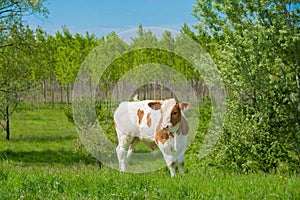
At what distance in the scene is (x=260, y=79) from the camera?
10.4 m

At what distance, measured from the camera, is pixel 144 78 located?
8695mm

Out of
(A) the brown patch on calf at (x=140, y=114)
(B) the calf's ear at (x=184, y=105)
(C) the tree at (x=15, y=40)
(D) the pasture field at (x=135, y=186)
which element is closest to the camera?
(D) the pasture field at (x=135, y=186)

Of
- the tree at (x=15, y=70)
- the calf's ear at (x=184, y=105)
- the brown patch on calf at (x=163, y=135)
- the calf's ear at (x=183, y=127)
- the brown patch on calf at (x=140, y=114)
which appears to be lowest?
the brown patch on calf at (x=163, y=135)

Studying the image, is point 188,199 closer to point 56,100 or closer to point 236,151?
point 236,151

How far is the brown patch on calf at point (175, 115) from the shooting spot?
22.7ft

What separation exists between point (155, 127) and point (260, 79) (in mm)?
4151

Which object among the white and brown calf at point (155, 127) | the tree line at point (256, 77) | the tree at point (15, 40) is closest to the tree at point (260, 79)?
the tree line at point (256, 77)

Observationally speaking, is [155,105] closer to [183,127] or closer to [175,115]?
[175,115]

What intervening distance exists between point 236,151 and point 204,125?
4.01 feet

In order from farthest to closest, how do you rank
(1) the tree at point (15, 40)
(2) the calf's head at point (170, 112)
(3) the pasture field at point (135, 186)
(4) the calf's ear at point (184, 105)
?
1. (1) the tree at point (15, 40)
2. (4) the calf's ear at point (184, 105)
3. (2) the calf's head at point (170, 112)
4. (3) the pasture field at point (135, 186)

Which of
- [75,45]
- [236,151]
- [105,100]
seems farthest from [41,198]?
[75,45]

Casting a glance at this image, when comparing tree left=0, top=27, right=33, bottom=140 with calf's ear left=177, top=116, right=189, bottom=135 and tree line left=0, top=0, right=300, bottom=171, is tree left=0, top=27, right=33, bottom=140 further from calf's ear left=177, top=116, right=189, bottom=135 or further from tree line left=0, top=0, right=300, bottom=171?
calf's ear left=177, top=116, right=189, bottom=135

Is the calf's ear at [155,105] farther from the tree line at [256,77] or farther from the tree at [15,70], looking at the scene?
the tree at [15,70]

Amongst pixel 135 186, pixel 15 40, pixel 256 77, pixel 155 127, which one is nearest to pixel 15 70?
pixel 15 40
